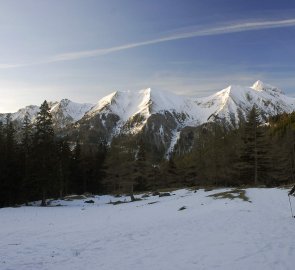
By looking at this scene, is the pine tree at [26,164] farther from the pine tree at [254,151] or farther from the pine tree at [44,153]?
the pine tree at [254,151]

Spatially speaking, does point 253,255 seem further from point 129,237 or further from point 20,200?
point 20,200

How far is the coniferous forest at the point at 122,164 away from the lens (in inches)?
2013

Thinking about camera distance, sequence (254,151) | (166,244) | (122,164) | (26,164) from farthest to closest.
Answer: (254,151), (122,164), (26,164), (166,244)

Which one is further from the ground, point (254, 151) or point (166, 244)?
point (254, 151)

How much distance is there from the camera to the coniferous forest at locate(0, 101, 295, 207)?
51125 mm

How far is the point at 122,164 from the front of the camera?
187 feet

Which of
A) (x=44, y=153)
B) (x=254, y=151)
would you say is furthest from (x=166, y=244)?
(x=254, y=151)

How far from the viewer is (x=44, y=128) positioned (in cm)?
5144

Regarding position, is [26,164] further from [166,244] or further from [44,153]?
[166,244]

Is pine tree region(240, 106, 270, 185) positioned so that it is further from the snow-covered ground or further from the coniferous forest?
the snow-covered ground

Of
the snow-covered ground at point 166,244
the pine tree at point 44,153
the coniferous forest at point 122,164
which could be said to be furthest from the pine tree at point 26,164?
the snow-covered ground at point 166,244

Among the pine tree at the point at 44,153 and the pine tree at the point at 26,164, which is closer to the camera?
the pine tree at the point at 44,153

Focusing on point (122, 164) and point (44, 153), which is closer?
point (44, 153)

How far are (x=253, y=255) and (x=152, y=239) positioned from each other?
6273 millimetres
